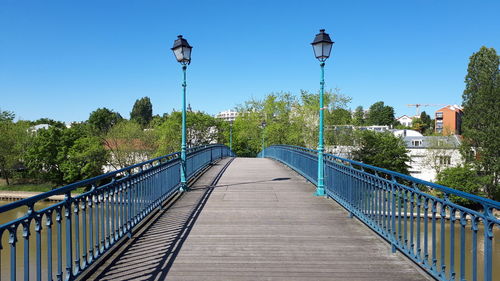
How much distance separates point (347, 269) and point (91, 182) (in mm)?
3420

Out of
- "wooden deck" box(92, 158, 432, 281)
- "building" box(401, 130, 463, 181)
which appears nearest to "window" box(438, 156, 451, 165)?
"building" box(401, 130, 463, 181)

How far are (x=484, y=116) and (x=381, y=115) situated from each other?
110 meters

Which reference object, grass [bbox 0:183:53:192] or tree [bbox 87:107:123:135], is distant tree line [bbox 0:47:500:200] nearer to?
grass [bbox 0:183:53:192]

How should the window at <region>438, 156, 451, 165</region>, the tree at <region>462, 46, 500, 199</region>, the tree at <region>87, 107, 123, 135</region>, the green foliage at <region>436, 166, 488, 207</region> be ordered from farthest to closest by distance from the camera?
the tree at <region>87, 107, 123, 135</region> → the window at <region>438, 156, 451, 165</region> → the tree at <region>462, 46, 500, 199</region> → the green foliage at <region>436, 166, 488, 207</region>

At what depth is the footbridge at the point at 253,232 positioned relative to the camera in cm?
367

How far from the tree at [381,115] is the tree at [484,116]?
334 feet

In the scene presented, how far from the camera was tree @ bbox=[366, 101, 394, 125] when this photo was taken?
513 feet

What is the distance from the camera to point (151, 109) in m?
128

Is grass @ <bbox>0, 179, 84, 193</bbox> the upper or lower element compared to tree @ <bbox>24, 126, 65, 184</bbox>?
lower

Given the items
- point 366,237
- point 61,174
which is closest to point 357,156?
point 61,174

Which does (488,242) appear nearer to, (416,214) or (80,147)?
(416,214)

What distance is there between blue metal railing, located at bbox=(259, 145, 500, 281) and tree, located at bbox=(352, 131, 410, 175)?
146 ft

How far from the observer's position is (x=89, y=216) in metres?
4.69

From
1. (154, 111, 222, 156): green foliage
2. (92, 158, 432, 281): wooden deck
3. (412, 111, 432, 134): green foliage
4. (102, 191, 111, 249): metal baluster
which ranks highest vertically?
(412, 111, 432, 134): green foliage
